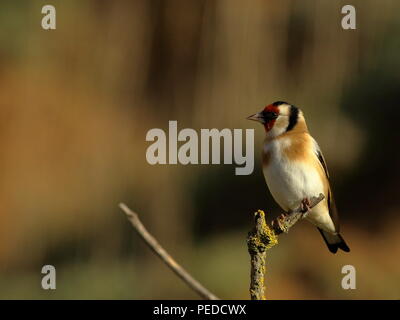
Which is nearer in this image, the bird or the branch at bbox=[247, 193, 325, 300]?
the branch at bbox=[247, 193, 325, 300]

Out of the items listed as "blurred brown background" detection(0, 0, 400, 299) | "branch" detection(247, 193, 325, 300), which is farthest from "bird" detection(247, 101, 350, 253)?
"blurred brown background" detection(0, 0, 400, 299)

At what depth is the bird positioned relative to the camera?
2539 mm

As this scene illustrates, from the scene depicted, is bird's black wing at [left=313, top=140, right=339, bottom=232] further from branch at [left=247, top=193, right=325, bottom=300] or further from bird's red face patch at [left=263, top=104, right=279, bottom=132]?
branch at [left=247, top=193, right=325, bottom=300]

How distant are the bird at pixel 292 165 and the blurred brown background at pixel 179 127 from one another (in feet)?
3.17

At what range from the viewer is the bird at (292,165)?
2.54 metres

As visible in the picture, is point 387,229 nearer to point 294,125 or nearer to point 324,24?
point 324,24

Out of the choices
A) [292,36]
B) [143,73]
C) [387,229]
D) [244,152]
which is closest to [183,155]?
[244,152]

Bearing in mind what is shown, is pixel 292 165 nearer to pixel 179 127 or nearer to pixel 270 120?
pixel 270 120

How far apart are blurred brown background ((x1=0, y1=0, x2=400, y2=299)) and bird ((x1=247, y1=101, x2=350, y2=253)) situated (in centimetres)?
96

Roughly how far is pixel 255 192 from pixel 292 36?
92cm

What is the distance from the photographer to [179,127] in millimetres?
3834

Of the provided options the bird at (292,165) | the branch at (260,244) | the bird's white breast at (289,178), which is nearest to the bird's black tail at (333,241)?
the bird at (292,165)

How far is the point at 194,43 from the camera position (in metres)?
4.12

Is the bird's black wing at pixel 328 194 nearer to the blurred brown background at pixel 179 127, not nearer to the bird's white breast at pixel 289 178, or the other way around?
the bird's white breast at pixel 289 178
